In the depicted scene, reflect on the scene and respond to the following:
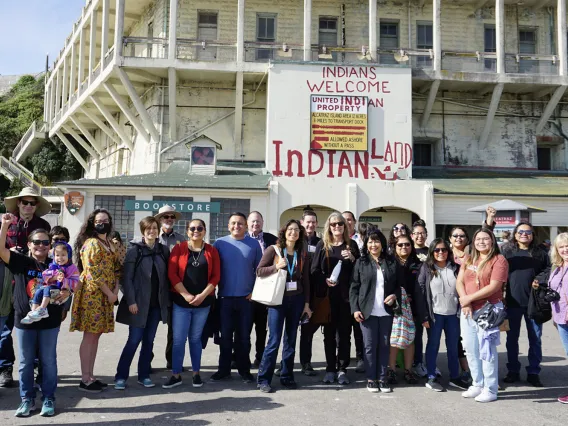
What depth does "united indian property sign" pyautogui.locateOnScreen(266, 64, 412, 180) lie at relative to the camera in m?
16.7

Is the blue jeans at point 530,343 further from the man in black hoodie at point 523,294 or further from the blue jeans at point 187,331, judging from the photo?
the blue jeans at point 187,331

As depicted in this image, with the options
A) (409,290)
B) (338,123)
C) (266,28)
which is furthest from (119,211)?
(409,290)

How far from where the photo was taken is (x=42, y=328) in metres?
4.57

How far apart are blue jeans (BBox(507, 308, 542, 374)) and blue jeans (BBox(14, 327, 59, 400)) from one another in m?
5.05

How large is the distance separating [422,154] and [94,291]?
56.3 feet

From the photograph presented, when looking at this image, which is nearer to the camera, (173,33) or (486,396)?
(486,396)

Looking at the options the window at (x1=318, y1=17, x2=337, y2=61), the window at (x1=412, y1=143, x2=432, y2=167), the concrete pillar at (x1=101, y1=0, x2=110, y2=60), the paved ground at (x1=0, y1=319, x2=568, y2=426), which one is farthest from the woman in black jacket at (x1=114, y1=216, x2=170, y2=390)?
the window at (x1=412, y1=143, x2=432, y2=167)

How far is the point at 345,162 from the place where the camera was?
55.2 feet

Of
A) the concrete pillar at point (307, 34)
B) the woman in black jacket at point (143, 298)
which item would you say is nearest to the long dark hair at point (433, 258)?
the woman in black jacket at point (143, 298)

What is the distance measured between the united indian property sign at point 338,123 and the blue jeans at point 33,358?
485 inches

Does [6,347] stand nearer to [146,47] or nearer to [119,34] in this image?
[119,34]

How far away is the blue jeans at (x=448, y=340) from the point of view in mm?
5637

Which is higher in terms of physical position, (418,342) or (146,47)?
(146,47)

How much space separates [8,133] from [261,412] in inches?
1566
